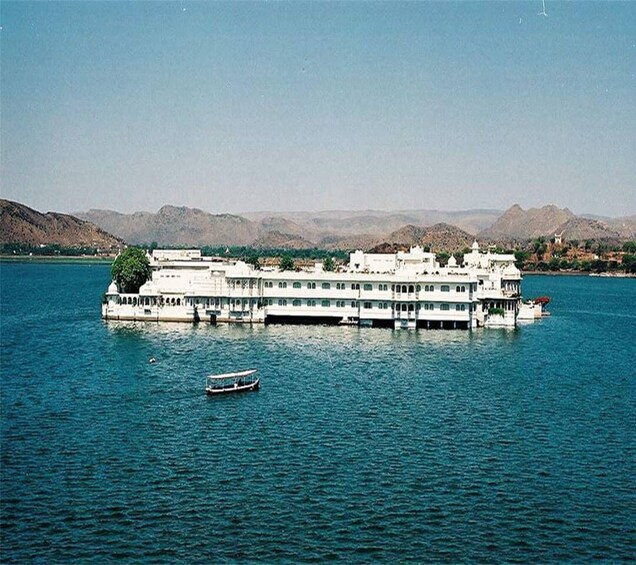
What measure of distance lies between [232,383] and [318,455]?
13.5 metres

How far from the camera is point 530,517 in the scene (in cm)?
2589

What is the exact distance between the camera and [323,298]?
7119 cm

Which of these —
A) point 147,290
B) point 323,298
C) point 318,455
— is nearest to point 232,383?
point 318,455

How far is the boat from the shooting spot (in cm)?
4234

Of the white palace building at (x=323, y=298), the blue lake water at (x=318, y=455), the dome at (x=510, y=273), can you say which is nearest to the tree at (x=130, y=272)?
the white palace building at (x=323, y=298)

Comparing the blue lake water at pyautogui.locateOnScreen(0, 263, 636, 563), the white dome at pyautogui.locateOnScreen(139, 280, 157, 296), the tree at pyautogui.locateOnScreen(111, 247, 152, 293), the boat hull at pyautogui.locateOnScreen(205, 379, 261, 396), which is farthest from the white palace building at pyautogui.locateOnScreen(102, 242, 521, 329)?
the boat hull at pyautogui.locateOnScreen(205, 379, 261, 396)

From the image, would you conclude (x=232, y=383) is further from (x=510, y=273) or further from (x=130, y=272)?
(x=510, y=273)

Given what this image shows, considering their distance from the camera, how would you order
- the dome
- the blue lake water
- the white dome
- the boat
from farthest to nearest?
the dome < the white dome < the boat < the blue lake water

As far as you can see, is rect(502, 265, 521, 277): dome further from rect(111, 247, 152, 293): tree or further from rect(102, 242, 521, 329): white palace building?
rect(111, 247, 152, 293): tree

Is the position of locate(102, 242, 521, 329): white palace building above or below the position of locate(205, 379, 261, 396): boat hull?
above

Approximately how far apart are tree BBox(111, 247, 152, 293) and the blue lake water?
19060mm

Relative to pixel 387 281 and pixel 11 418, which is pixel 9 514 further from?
pixel 387 281

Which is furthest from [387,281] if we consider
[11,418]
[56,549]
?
[56,549]

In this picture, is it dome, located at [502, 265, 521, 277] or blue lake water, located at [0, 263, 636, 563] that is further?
dome, located at [502, 265, 521, 277]
